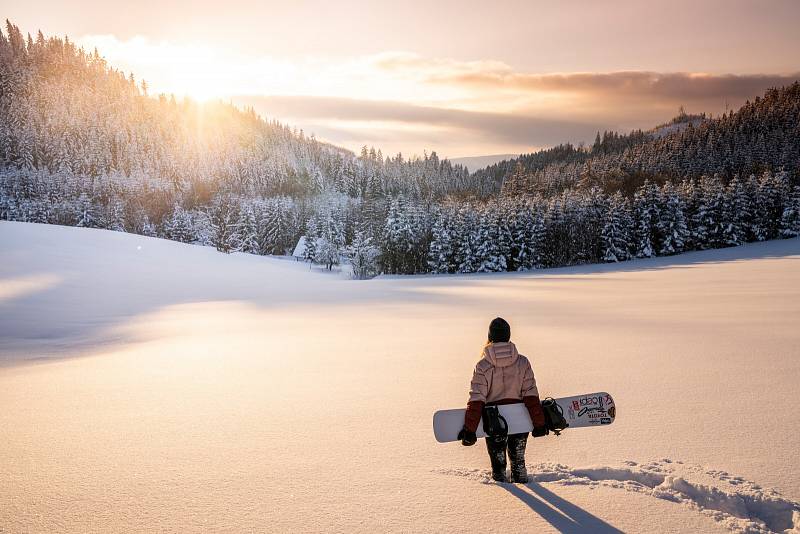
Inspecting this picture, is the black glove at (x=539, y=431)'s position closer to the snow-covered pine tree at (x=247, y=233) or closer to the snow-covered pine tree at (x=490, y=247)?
the snow-covered pine tree at (x=490, y=247)

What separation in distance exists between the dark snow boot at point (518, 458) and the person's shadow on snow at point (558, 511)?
0.09 m

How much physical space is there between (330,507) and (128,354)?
10063 millimetres

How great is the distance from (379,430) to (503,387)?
2.05 metres

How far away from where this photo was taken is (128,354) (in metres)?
11.3

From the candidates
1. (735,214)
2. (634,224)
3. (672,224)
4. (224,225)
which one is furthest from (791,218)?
(224,225)

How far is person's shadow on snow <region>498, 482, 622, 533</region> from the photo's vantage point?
10.7ft

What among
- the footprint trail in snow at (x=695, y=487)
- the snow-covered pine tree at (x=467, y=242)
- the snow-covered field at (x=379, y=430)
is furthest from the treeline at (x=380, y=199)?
the footprint trail in snow at (x=695, y=487)

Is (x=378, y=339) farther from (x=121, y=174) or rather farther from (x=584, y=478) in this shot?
(x=121, y=174)

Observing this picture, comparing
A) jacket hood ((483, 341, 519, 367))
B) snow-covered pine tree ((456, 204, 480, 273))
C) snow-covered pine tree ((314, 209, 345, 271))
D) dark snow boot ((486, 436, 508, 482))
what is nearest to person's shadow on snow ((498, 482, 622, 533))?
dark snow boot ((486, 436, 508, 482))

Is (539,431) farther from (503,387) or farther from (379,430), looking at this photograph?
(379,430)

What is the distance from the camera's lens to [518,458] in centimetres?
412

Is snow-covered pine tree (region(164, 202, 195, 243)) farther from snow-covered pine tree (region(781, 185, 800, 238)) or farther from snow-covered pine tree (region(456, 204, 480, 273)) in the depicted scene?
snow-covered pine tree (region(781, 185, 800, 238))

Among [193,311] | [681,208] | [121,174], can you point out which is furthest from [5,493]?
[121,174]

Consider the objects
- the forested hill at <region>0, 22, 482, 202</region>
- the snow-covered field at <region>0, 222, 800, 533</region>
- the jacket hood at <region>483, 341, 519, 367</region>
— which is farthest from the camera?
the forested hill at <region>0, 22, 482, 202</region>
